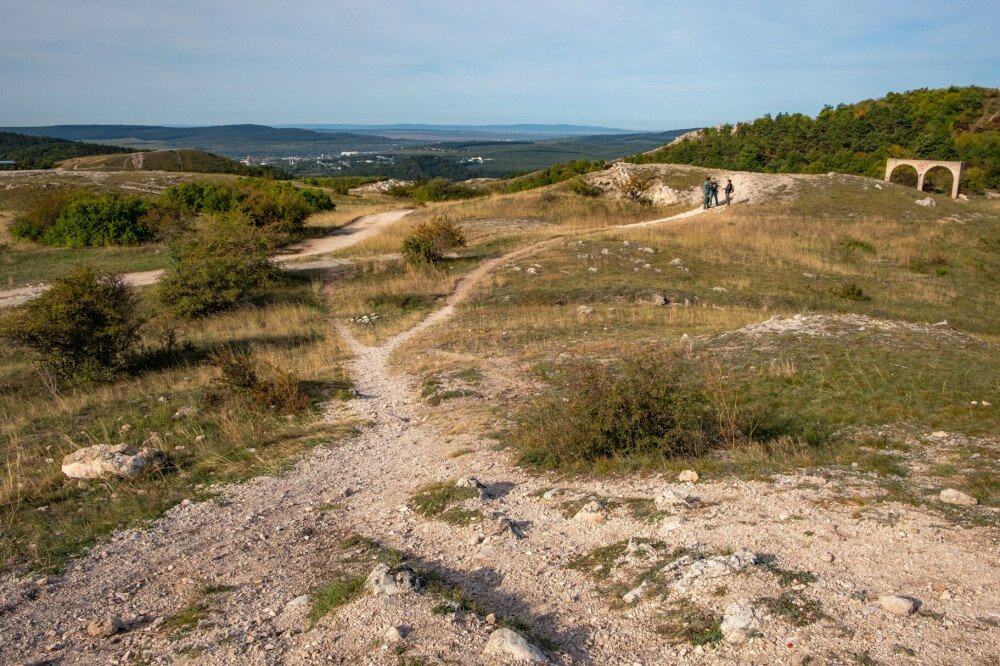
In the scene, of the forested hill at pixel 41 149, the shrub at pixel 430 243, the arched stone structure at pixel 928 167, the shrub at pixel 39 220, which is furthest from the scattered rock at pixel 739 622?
the forested hill at pixel 41 149

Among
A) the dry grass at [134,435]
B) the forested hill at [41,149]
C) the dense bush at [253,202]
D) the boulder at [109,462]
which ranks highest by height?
the forested hill at [41,149]

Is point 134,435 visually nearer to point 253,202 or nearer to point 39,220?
point 253,202

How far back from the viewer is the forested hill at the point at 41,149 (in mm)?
75188

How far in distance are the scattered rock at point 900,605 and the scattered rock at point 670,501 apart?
5.81ft

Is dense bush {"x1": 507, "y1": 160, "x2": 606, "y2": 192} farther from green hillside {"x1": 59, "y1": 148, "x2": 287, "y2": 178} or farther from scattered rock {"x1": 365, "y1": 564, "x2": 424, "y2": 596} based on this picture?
scattered rock {"x1": 365, "y1": 564, "x2": 424, "y2": 596}

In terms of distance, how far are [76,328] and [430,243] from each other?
1199cm

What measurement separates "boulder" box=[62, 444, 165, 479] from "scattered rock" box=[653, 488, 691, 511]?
5.53m

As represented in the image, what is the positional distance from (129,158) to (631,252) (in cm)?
5292

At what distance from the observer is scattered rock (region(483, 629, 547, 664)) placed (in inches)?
145

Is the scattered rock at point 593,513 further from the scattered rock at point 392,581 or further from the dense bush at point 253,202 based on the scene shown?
the dense bush at point 253,202

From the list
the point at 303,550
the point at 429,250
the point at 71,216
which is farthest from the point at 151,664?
the point at 71,216

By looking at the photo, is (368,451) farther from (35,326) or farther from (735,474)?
(35,326)

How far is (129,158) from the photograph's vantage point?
190 ft

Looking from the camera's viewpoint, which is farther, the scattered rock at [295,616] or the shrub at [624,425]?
the shrub at [624,425]
